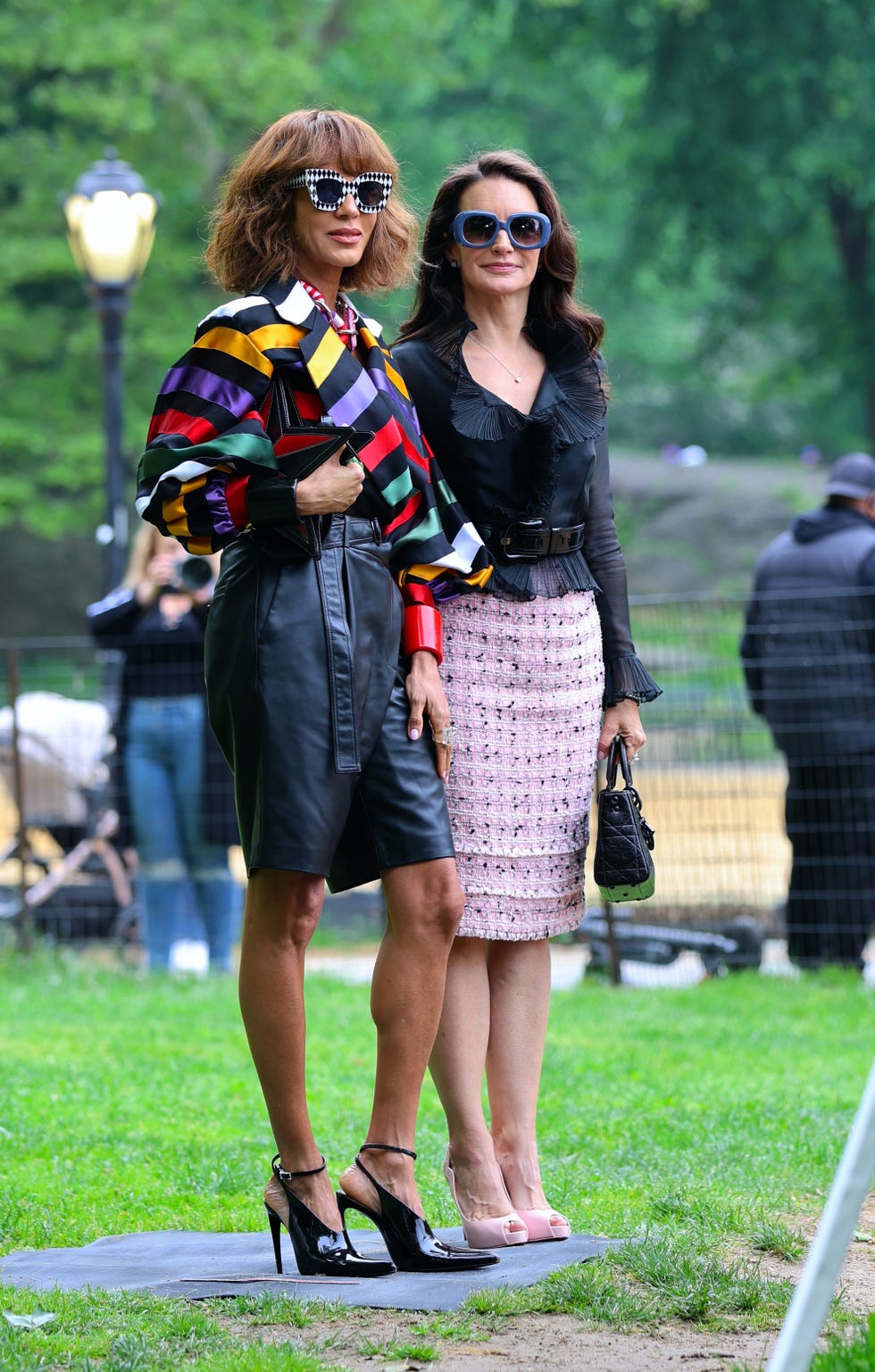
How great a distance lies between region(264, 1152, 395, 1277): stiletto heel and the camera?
349cm

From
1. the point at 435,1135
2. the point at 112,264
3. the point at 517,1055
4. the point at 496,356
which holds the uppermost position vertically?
the point at 112,264

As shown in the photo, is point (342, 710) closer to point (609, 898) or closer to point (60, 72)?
point (609, 898)

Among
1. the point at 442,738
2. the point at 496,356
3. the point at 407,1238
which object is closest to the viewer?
the point at 407,1238

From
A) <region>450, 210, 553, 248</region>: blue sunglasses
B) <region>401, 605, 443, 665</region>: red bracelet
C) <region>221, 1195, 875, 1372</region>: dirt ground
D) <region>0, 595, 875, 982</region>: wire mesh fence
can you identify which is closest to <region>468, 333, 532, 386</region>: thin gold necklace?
<region>450, 210, 553, 248</region>: blue sunglasses

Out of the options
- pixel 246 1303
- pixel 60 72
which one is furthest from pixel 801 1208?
pixel 60 72

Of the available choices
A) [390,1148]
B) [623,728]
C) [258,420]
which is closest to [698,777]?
[623,728]

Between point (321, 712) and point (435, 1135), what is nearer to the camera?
point (321, 712)

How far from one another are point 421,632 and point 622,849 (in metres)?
0.72

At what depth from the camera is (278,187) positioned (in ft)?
11.9

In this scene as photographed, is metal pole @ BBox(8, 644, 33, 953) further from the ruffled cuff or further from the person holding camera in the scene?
the ruffled cuff

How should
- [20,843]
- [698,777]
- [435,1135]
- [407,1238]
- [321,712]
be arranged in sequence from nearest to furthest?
[321,712] → [407,1238] → [435,1135] → [698,777] → [20,843]

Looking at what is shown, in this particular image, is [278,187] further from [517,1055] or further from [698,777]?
[698,777]

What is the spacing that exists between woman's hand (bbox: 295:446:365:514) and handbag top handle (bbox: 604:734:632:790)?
0.99 meters

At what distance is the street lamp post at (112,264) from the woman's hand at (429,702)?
762 centimetres
